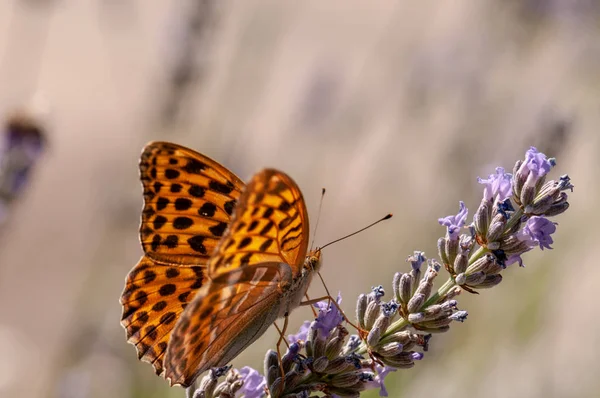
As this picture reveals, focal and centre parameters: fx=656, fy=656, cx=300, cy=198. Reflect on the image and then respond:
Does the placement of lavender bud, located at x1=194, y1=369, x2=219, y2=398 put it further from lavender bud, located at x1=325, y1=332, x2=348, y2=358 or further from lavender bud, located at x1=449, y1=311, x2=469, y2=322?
lavender bud, located at x1=449, y1=311, x2=469, y2=322

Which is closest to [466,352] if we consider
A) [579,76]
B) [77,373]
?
[579,76]

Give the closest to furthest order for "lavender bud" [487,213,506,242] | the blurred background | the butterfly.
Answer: the butterfly < "lavender bud" [487,213,506,242] < the blurred background

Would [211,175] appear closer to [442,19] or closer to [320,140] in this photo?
[320,140]

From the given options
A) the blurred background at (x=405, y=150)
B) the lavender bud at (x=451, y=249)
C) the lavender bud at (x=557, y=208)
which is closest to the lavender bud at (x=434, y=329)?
the lavender bud at (x=451, y=249)

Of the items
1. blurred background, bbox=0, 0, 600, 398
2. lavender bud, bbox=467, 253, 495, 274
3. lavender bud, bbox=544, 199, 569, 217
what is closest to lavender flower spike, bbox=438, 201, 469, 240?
lavender bud, bbox=467, 253, 495, 274

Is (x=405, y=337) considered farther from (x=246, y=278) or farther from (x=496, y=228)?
(x=246, y=278)

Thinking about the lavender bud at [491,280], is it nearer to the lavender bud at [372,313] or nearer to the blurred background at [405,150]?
the lavender bud at [372,313]
